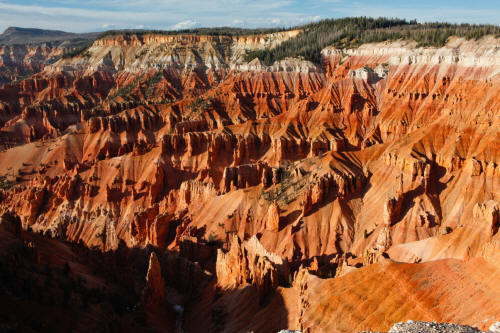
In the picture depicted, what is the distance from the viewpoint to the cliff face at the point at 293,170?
5009 centimetres

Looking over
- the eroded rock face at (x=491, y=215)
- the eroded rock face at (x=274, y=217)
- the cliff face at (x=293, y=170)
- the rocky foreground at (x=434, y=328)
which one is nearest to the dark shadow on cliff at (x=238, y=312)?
the cliff face at (x=293, y=170)

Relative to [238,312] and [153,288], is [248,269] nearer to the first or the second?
[238,312]

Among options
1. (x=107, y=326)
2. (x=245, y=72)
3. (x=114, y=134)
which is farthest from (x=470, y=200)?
(x=245, y=72)

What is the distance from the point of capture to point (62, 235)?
70500 millimetres

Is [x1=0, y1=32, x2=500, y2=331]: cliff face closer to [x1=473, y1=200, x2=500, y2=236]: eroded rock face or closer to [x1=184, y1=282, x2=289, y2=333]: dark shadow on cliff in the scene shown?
[x1=473, y1=200, x2=500, y2=236]: eroded rock face

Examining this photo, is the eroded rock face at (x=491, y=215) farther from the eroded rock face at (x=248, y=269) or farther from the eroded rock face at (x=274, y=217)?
the eroded rock face at (x=274, y=217)

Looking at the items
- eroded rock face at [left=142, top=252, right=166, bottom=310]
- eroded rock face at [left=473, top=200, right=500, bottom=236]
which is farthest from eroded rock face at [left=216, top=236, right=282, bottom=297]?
eroded rock face at [left=473, top=200, right=500, bottom=236]

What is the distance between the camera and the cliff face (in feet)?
164

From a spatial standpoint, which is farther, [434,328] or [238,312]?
[238,312]

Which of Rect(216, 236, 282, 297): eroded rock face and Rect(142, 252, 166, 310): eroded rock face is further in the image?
Rect(142, 252, 166, 310): eroded rock face

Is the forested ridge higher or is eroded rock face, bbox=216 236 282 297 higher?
the forested ridge

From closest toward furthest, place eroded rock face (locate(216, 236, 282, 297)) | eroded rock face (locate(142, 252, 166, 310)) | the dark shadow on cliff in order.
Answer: the dark shadow on cliff, eroded rock face (locate(216, 236, 282, 297)), eroded rock face (locate(142, 252, 166, 310))

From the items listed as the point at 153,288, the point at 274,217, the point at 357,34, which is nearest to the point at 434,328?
the point at 153,288

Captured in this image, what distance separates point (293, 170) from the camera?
6906cm
